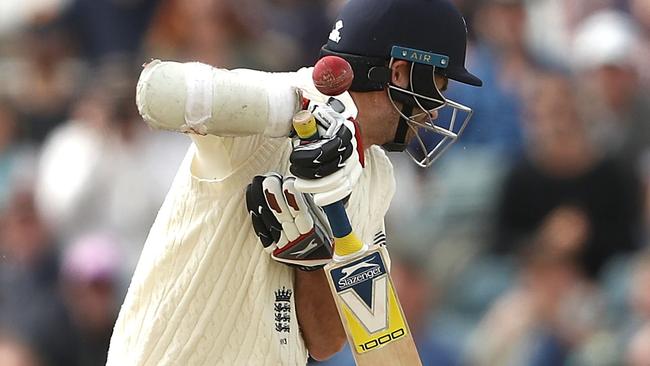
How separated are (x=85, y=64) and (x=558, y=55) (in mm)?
2349

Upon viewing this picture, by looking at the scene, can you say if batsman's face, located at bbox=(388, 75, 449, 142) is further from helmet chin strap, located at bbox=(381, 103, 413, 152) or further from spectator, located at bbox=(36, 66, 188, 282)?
spectator, located at bbox=(36, 66, 188, 282)

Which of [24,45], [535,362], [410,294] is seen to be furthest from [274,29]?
[535,362]

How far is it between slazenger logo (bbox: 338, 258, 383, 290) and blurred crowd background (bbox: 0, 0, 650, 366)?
7.46 feet

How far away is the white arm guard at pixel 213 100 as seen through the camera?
3.12m

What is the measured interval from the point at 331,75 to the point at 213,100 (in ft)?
0.91

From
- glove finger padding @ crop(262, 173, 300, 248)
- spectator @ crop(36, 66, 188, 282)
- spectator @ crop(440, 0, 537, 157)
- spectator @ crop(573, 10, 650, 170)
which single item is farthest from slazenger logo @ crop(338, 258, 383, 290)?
spectator @ crop(573, 10, 650, 170)

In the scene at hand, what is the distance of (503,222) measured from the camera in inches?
250

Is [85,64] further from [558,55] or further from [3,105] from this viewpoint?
[558,55]

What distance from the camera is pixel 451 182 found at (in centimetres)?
649

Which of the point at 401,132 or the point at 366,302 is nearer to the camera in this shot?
the point at 366,302

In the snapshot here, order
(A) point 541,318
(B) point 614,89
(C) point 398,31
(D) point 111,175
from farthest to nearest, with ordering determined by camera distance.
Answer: (B) point 614,89
(D) point 111,175
(A) point 541,318
(C) point 398,31

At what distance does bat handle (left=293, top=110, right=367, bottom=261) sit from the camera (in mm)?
3236

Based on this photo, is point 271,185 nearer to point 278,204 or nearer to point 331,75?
point 278,204

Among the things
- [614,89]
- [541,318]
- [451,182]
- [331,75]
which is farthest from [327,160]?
[614,89]
